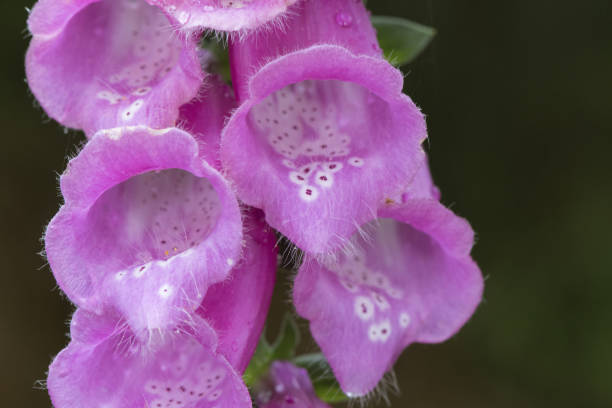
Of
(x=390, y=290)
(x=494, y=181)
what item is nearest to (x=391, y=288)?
(x=390, y=290)

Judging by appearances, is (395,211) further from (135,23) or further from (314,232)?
(135,23)

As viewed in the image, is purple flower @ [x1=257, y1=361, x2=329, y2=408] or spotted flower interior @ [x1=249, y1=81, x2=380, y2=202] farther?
purple flower @ [x1=257, y1=361, x2=329, y2=408]

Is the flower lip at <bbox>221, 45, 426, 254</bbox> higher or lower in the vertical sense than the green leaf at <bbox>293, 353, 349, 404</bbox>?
higher

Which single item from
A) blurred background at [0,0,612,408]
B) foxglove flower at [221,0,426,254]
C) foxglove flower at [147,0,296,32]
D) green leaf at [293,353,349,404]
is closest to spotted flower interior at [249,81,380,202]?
foxglove flower at [221,0,426,254]

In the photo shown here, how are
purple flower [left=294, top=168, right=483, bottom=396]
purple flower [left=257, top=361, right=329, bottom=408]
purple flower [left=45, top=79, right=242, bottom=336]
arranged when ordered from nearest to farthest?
purple flower [left=45, top=79, right=242, bottom=336] → purple flower [left=294, top=168, right=483, bottom=396] → purple flower [left=257, top=361, right=329, bottom=408]

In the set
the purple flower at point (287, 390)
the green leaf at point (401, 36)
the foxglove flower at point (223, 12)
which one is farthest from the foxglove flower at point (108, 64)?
the purple flower at point (287, 390)

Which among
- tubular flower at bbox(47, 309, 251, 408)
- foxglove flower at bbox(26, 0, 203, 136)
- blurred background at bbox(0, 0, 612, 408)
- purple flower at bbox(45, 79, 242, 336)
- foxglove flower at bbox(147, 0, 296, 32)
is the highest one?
foxglove flower at bbox(147, 0, 296, 32)

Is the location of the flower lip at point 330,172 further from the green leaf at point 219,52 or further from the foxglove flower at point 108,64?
the green leaf at point 219,52

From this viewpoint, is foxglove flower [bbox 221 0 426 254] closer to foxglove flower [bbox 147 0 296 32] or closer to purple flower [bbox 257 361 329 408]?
foxglove flower [bbox 147 0 296 32]
